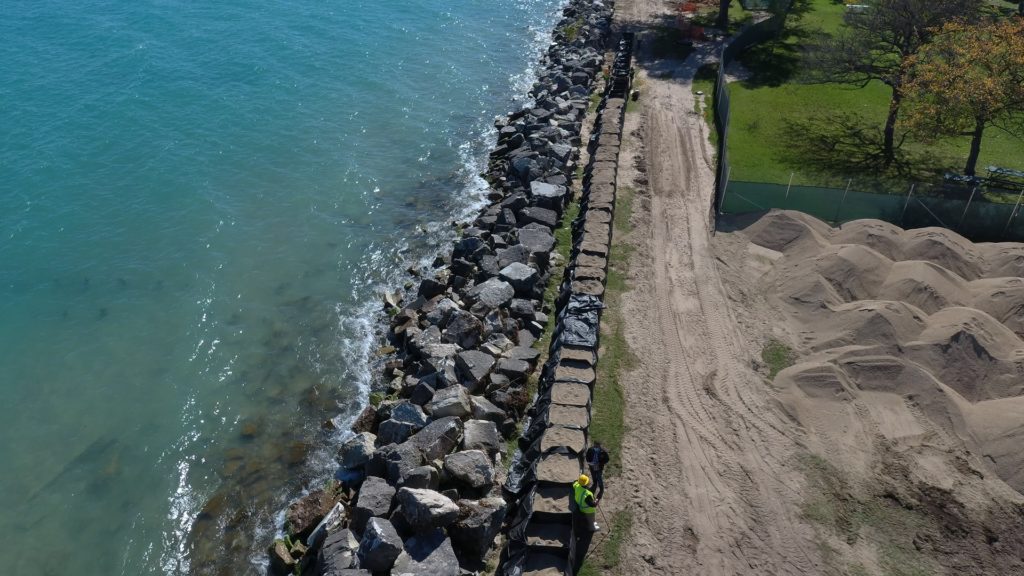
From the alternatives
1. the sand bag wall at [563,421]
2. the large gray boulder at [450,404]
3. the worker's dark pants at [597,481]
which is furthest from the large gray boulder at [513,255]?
the worker's dark pants at [597,481]

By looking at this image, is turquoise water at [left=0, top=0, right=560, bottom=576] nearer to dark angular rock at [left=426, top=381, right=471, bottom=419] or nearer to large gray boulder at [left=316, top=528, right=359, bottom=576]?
large gray boulder at [left=316, top=528, right=359, bottom=576]

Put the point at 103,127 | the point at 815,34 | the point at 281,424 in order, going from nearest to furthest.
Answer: the point at 281,424 < the point at 103,127 < the point at 815,34

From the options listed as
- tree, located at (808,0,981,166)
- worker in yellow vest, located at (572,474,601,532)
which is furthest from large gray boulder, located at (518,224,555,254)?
tree, located at (808,0,981,166)

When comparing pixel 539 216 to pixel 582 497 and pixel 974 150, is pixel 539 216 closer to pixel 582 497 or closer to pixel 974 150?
pixel 582 497

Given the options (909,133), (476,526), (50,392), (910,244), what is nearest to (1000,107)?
(909,133)

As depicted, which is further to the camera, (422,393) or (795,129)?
(795,129)

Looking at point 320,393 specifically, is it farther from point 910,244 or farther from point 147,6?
point 147,6

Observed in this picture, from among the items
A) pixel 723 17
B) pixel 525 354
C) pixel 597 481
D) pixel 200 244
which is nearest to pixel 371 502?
pixel 597 481
